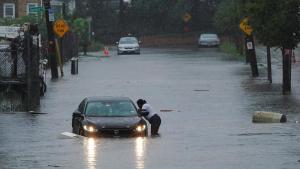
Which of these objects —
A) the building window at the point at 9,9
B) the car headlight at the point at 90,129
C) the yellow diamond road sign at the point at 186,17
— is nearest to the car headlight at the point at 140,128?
the car headlight at the point at 90,129

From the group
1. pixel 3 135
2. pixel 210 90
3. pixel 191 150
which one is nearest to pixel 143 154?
pixel 191 150

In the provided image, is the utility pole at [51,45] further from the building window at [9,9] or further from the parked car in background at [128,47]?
the building window at [9,9]

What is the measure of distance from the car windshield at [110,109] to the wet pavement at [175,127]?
41.9 inches

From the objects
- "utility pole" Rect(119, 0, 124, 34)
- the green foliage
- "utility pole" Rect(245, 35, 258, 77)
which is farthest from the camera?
"utility pole" Rect(119, 0, 124, 34)

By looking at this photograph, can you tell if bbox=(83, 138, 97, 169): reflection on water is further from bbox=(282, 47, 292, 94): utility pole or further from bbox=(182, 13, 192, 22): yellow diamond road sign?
bbox=(182, 13, 192, 22): yellow diamond road sign

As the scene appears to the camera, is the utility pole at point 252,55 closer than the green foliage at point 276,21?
No

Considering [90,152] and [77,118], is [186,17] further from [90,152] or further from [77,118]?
[90,152]

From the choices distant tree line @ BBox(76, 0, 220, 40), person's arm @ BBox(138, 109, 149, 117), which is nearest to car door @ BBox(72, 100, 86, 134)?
person's arm @ BBox(138, 109, 149, 117)

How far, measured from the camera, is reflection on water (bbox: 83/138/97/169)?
1941 centimetres

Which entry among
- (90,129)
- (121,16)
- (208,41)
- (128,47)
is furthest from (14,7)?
(90,129)

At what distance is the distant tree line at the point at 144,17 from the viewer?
112250 mm

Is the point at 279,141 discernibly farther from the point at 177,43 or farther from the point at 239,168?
the point at 177,43

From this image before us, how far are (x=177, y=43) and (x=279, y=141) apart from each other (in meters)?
87.3

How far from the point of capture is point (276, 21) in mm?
38344
